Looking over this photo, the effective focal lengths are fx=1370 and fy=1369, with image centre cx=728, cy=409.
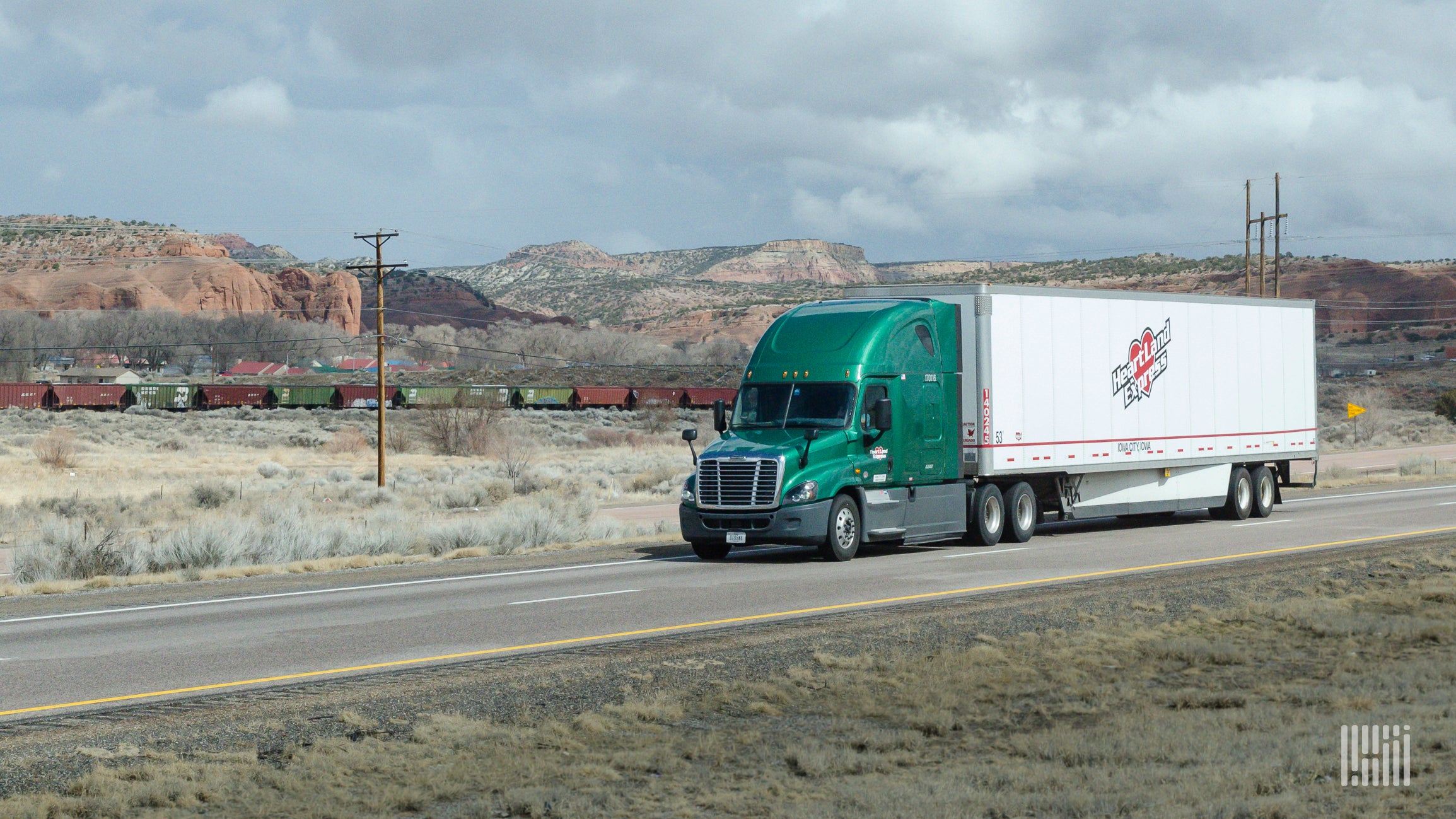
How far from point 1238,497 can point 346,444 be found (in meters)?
49.9

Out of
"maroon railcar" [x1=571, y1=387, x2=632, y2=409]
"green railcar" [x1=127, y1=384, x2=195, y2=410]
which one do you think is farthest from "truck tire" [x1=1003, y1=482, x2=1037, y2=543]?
"green railcar" [x1=127, y1=384, x2=195, y2=410]

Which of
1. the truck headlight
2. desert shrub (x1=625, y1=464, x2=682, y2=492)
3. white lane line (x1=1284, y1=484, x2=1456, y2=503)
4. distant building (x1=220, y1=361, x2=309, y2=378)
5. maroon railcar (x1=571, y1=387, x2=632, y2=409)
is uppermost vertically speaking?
distant building (x1=220, y1=361, x2=309, y2=378)

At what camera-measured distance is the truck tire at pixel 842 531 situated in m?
19.1

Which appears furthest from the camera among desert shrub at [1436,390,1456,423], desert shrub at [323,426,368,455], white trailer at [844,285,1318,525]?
desert shrub at [1436,390,1456,423]

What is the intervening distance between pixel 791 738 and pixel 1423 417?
286 feet

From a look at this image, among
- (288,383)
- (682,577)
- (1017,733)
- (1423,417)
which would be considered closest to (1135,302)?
(682,577)

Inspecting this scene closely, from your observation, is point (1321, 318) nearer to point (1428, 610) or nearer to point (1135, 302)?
point (1135, 302)

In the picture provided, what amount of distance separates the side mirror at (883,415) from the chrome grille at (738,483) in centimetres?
172

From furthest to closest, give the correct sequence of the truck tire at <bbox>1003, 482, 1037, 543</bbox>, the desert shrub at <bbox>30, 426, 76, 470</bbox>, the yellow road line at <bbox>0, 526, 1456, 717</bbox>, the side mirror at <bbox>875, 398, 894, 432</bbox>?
the desert shrub at <bbox>30, 426, 76, 470</bbox> → the truck tire at <bbox>1003, 482, 1037, 543</bbox> → the side mirror at <bbox>875, 398, 894, 432</bbox> → the yellow road line at <bbox>0, 526, 1456, 717</bbox>

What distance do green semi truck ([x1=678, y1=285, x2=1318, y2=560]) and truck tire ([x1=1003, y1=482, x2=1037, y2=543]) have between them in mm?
34

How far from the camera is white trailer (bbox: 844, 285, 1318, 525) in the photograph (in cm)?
2119

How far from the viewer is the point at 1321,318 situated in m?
152

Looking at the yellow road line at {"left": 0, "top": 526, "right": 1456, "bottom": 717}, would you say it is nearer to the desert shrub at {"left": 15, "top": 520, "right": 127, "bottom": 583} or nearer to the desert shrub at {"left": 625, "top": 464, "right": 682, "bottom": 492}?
the desert shrub at {"left": 15, "top": 520, "right": 127, "bottom": 583}

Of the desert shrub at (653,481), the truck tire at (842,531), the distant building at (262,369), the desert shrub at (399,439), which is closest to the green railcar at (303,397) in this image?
the desert shrub at (399,439)
